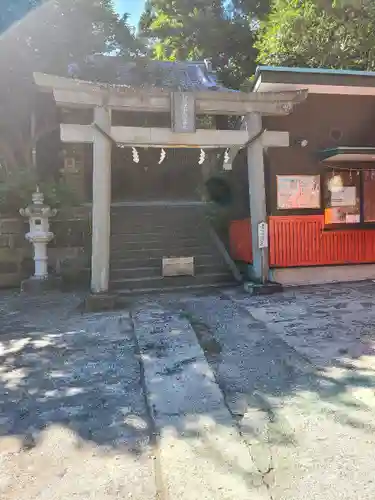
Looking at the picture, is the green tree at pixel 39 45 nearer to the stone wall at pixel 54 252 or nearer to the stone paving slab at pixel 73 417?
the stone wall at pixel 54 252

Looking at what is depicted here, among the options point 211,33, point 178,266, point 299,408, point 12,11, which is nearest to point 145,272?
point 178,266

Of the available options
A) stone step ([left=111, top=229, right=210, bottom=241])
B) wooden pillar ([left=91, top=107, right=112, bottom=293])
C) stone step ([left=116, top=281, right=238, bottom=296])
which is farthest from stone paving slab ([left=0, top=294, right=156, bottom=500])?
stone step ([left=111, top=229, right=210, bottom=241])

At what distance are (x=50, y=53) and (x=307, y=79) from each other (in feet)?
22.3

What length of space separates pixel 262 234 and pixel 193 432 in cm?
564

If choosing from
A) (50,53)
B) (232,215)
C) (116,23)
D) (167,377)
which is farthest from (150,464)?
(116,23)

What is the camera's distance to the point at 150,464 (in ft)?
8.52

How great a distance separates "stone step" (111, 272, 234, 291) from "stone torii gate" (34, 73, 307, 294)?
4.29 ft

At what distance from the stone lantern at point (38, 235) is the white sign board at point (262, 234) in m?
4.76

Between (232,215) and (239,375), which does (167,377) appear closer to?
(239,375)

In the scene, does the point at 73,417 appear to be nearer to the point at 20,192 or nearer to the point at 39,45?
the point at 20,192

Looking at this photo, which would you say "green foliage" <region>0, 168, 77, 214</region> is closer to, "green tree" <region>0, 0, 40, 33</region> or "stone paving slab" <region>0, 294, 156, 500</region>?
"green tree" <region>0, 0, 40, 33</region>

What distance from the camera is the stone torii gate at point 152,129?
23.4 ft

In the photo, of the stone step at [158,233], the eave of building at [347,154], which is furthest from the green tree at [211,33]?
the eave of building at [347,154]

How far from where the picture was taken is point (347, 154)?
8.09 metres
